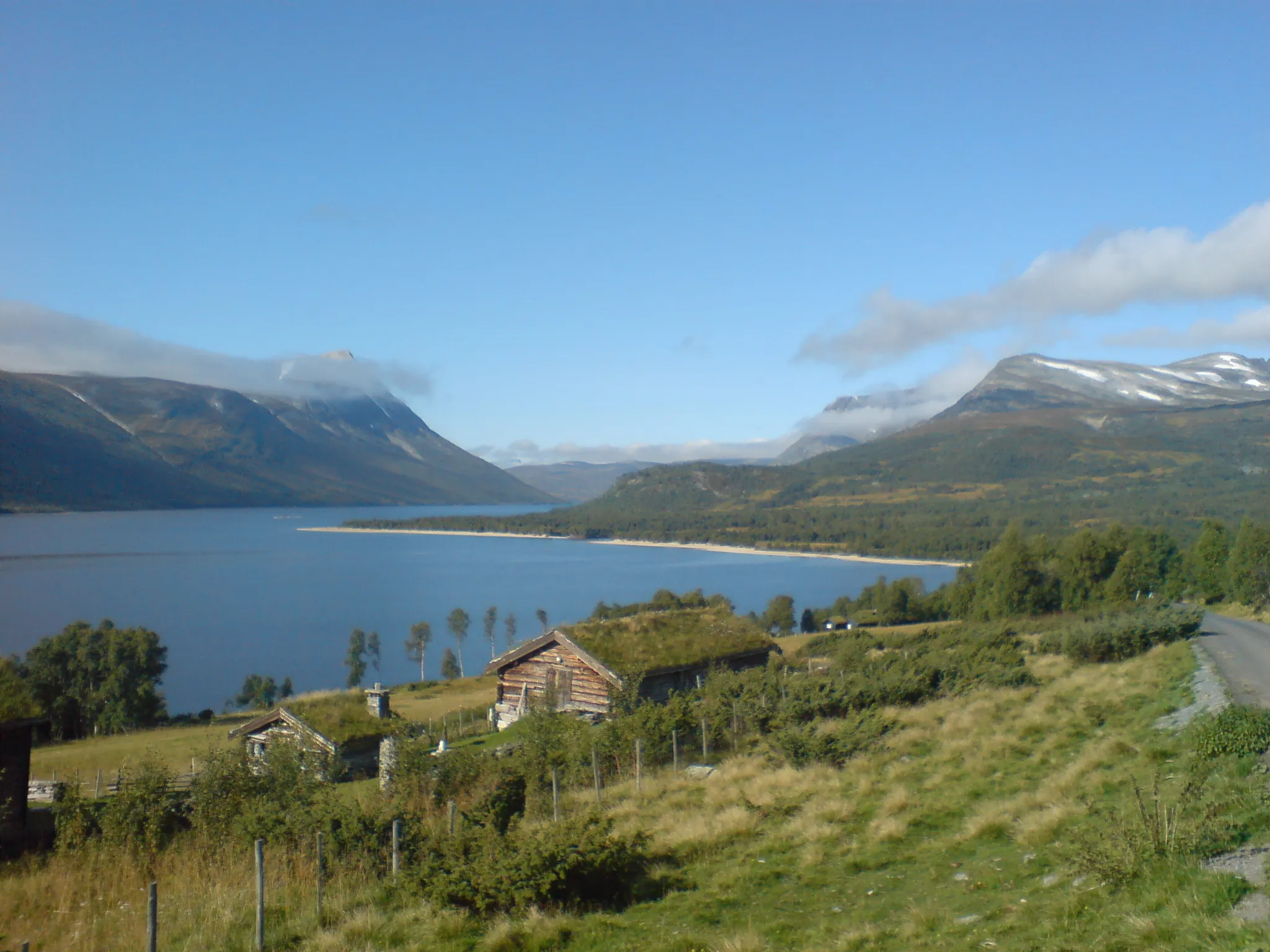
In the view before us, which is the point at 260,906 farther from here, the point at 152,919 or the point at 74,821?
the point at 74,821

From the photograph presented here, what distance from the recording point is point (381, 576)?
484 ft

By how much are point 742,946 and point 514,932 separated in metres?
2.08

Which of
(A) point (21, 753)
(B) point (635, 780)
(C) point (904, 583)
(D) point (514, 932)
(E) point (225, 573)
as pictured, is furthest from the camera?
(E) point (225, 573)

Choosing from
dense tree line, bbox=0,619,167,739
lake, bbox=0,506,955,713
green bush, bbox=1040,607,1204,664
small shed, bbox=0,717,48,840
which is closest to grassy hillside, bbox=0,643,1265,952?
small shed, bbox=0,717,48,840

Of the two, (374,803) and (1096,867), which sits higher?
(1096,867)

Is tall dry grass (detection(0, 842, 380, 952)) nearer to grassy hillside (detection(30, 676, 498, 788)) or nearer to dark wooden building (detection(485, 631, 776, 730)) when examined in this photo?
grassy hillside (detection(30, 676, 498, 788))

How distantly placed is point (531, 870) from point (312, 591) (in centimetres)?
12710

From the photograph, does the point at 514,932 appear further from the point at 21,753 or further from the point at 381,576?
the point at 381,576

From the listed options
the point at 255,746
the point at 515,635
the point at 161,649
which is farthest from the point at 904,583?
the point at 255,746

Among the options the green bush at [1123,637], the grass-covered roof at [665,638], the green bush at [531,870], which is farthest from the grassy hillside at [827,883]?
the green bush at [1123,637]

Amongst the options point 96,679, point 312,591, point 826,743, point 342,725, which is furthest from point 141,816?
point 312,591

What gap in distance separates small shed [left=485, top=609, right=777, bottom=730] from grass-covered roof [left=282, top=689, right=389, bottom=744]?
164 inches

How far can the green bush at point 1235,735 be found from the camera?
9406mm

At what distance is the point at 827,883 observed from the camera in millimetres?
8742
